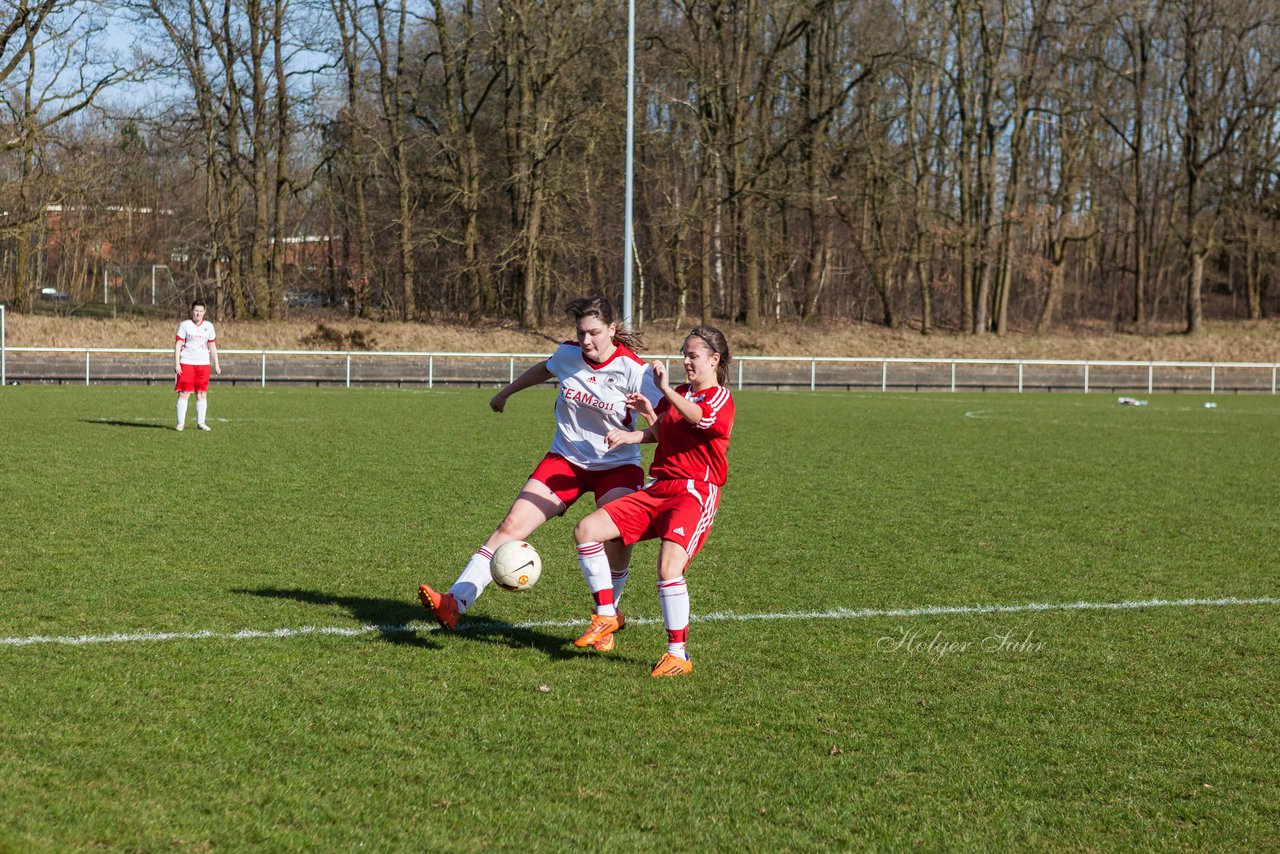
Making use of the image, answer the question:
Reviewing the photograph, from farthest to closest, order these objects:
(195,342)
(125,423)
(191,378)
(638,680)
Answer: (125,423) < (191,378) < (195,342) < (638,680)

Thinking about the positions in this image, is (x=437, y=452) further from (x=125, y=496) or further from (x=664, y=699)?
(x=664, y=699)

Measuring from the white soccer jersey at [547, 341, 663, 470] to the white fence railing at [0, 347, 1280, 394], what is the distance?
26082 millimetres

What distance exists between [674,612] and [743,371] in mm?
29296

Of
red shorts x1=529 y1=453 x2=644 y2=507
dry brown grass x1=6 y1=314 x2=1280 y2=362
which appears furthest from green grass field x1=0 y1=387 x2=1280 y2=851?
dry brown grass x1=6 y1=314 x2=1280 y2=362

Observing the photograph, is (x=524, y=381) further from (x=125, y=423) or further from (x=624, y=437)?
(x=125, y=423)

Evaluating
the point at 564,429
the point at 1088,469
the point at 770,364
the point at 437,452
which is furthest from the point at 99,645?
the point at 770,364

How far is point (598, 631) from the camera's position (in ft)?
19.9

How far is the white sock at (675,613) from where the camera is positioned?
5.73 meters

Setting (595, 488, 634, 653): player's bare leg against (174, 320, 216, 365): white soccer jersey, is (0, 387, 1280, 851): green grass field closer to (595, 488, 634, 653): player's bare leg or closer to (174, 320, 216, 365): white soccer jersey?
(595, 488, 634, 653): player's bare leg

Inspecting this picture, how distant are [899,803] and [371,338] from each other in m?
37.4

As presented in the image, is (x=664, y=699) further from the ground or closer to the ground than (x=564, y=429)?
closer to the ground

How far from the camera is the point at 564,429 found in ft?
21.2

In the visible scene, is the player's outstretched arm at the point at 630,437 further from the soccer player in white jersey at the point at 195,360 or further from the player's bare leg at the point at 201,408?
the player's bare leg at the point at 201,408

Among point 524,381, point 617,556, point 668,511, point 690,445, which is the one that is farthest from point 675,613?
point 524,381
